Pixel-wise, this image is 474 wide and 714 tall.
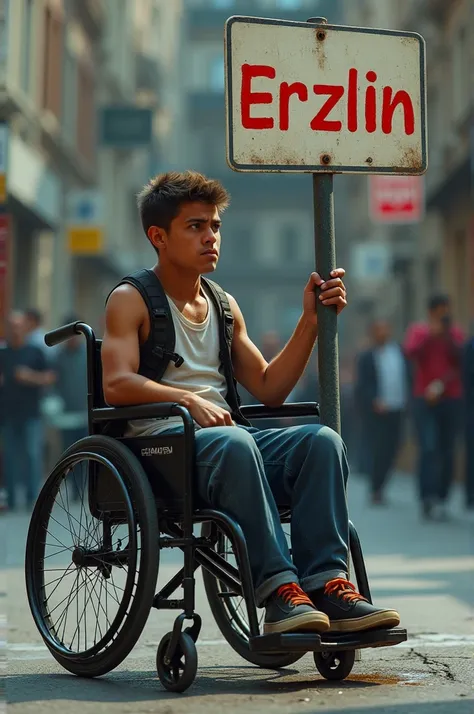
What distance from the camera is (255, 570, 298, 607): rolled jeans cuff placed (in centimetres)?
464

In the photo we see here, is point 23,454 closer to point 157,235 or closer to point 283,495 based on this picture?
point 157,235

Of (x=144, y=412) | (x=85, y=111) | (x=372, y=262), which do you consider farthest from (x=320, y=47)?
(x=85, y=111)

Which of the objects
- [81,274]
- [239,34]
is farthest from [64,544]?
[81,274]

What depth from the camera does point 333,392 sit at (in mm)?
5387

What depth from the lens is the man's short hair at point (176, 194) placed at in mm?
5242

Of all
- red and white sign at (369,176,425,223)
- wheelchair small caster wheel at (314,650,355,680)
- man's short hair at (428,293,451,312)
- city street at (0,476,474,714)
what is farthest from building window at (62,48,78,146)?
wheelchair small caster wheel at (314,650,355,680)

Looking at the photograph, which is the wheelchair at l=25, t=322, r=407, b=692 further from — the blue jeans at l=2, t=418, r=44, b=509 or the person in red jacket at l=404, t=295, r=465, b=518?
the blue jeans at l=2, t=418, r=44, b=509

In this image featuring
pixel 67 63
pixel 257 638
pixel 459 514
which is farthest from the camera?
pixel 67 63

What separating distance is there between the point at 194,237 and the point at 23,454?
9764 millimetres

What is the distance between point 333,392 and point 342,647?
1.01 metres

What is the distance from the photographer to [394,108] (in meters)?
5.57

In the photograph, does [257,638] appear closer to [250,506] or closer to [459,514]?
[250,506]

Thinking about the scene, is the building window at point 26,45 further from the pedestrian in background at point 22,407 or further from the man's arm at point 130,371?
the man's arm at point 130,371

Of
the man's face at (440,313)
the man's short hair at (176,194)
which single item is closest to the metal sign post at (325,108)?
the man's short hair at (176,194)
